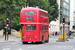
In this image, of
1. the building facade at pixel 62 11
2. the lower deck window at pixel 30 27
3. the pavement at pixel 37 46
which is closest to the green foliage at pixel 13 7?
the lower deck window at pixel 30 27

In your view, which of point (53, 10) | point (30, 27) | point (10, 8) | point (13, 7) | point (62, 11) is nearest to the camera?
point (30, 27)

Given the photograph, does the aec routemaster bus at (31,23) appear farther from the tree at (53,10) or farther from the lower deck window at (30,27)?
the tree at (53,10)

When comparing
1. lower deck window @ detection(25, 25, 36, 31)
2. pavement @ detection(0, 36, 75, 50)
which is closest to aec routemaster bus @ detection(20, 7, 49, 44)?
lower deck window @ detection(25, 25, 36, 31)

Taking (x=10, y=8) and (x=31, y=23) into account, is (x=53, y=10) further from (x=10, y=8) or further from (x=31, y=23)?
(x=31, y=23)

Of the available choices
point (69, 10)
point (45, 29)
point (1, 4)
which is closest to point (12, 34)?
point (1, 4)

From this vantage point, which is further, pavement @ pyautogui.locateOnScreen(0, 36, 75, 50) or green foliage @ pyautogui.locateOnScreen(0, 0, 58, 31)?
green foliage @ pyautogui.locateOnScreen(0, 0, 58, 31)

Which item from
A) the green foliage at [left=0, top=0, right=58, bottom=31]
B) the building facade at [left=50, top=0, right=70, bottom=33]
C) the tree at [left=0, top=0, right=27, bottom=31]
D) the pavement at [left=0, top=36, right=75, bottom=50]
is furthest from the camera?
the building facade at [left=50, top=0, right=70, bottom=33]

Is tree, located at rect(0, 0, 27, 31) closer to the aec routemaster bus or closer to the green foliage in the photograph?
the green foliage

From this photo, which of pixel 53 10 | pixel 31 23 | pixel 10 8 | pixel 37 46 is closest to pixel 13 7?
pixel 10 8

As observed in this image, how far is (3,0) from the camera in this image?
45.8 m

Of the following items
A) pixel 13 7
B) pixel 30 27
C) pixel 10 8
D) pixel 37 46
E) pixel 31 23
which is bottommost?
pixel 37 46

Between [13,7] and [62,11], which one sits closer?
[13,7]

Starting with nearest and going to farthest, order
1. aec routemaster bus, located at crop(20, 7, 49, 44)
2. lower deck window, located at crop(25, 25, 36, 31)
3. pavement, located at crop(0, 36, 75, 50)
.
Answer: pavement, located at crop(0, 36, 75, 50) < aec routemaster bus, located at crop(20, 7, 49, 44) < lower deck window, located at crop(25, 25, 36, 31)

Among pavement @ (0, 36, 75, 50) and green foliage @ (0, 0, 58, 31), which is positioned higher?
green foliage @ (0, 0, 58, 31)
